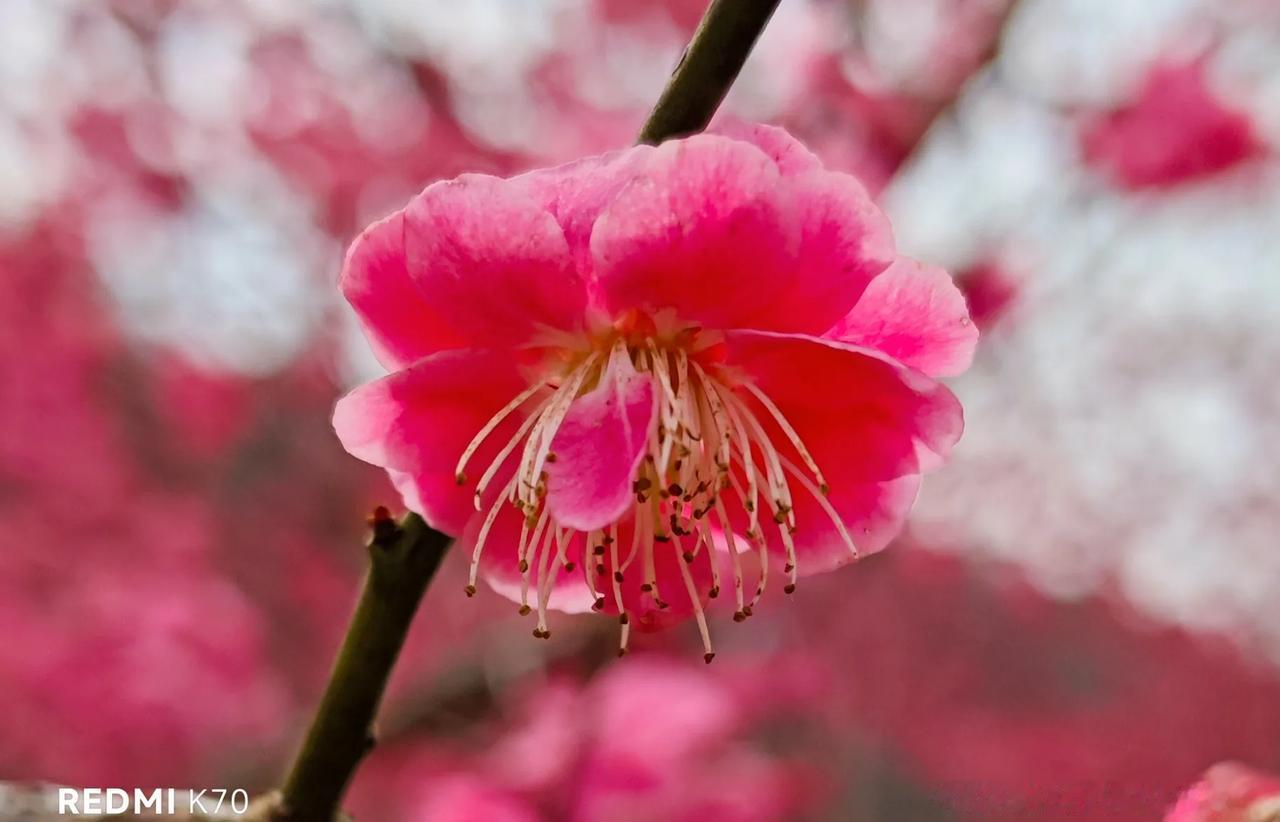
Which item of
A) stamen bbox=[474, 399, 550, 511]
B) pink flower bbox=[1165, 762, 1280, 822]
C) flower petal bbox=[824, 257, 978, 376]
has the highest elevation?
flower petal bbox=[824, 257, 978, 376]

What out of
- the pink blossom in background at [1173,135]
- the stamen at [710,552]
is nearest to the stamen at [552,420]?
the stamen at [710,552]

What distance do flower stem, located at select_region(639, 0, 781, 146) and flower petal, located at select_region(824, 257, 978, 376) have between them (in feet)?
0.47

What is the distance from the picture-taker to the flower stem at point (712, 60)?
45 cm

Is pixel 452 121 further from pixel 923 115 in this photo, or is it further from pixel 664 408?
pixel 664 408

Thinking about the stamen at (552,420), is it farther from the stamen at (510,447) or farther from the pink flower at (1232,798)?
the pink flower at (1232,798)

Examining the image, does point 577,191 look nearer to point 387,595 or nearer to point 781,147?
point 781,147

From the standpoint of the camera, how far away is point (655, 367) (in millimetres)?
586

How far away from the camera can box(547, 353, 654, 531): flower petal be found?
51 cm

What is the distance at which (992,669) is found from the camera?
7332 mm

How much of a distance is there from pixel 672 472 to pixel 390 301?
19 cm

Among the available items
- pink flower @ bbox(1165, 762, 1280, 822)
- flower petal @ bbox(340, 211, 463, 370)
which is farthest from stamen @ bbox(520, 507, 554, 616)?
pink flower @ bbox(1165, 762, 1280, 822)

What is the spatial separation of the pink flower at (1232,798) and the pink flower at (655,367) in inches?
8.4

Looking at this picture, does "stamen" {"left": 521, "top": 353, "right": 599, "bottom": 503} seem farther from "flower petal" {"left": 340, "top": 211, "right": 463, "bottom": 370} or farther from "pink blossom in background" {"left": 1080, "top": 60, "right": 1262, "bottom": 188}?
"pink blossom in background" {"left": 1080, "top": 60, "right": 1262, "bottom": 188}

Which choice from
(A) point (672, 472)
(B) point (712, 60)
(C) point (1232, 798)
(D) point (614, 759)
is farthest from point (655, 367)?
(D) point (614, 759)
